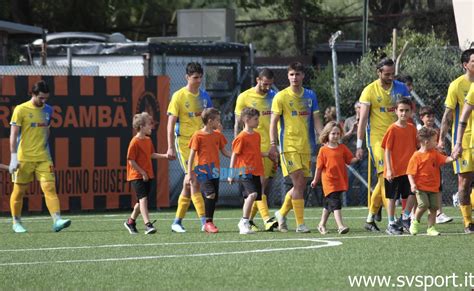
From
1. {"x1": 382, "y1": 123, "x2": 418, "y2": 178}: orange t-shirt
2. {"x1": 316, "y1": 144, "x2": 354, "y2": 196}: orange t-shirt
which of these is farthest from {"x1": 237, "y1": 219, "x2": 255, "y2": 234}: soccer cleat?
{"x1": 382, "y1": 123, "x2": 418, "y2": 178}: orange t-shirt

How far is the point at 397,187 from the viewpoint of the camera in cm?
1492

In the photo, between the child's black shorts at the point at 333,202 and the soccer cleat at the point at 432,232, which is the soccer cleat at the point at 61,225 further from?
the soccer cleat at the point at 432,232

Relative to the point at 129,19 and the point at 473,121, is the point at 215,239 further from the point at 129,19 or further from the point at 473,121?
the point at 129,19

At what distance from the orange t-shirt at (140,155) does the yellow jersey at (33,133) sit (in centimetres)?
142

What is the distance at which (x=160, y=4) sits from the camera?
1592 inches

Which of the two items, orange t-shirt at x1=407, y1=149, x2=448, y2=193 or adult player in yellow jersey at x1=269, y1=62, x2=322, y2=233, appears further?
adult player in yellow jersey at x1=269, y1=62, x2=322, y2=233

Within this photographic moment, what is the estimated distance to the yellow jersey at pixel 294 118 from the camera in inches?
610

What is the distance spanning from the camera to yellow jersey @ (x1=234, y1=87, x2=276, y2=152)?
16.4 metres

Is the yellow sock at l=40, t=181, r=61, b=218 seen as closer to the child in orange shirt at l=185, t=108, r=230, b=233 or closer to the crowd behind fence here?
the child in orange shirt at l=185, t=108, r=230, b=233

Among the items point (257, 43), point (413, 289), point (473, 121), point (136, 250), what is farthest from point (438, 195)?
point (257, 43)

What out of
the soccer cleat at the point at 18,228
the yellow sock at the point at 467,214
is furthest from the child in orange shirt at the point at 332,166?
the soccer cleat at the point at 18,228

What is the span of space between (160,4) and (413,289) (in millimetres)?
31657

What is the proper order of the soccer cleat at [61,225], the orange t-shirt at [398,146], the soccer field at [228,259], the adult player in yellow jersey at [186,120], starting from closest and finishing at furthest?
the soccer field at [228,259] < the orange t-shirt at [398,146] < the adult player in yellow jersey at [186,120] < the soccer cleat at [61,225]

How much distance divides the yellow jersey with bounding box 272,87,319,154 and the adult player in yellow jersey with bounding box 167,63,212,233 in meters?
1.12
